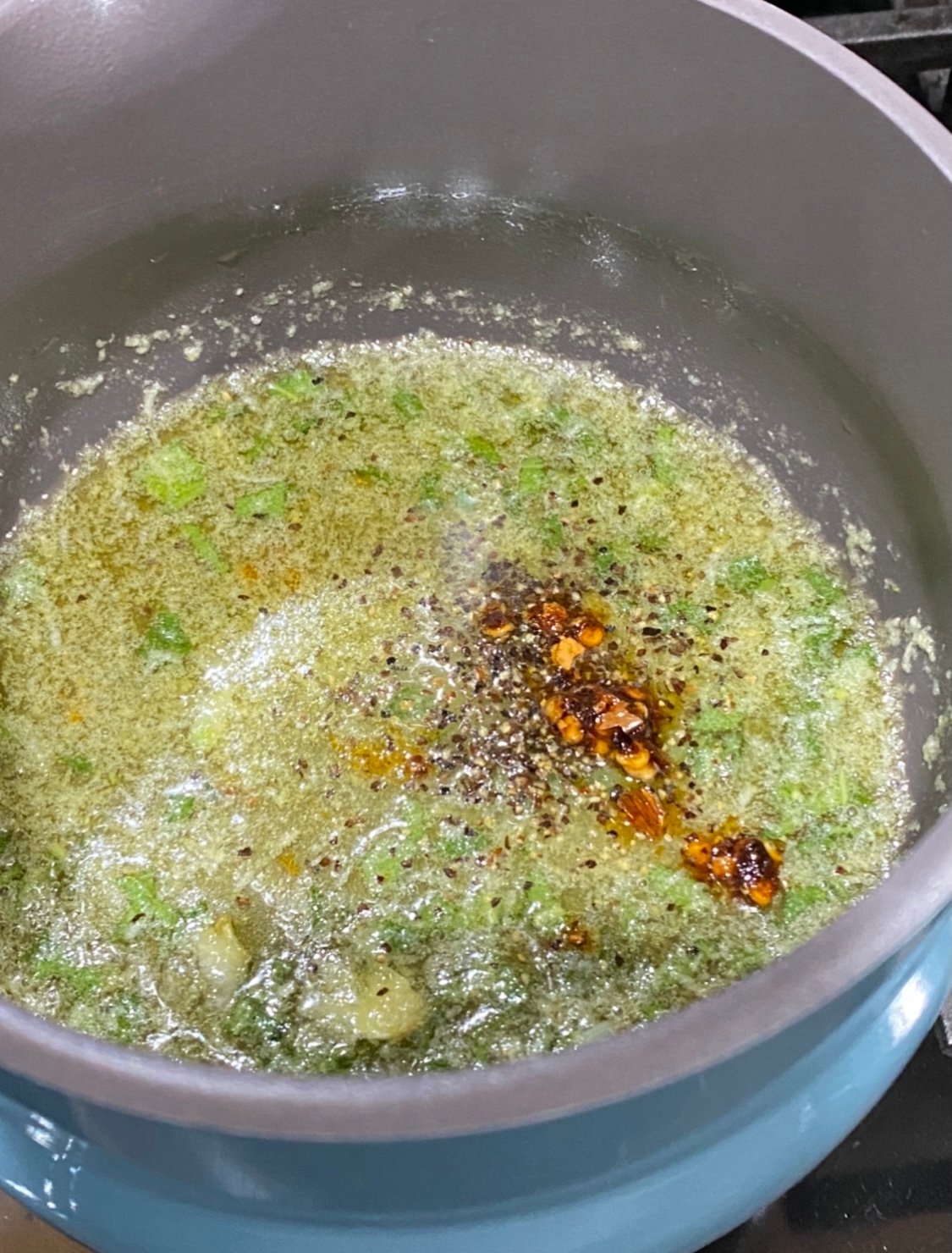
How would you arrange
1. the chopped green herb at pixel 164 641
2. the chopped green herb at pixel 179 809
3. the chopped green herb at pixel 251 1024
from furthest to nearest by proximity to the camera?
the chopped green herb at pixel 164 641 < the chopped green herb at pixel 179 809 < the chopped green herb at pixel 251 1024

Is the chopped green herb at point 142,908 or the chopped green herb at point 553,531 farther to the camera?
the chopped green herb at point 553,531

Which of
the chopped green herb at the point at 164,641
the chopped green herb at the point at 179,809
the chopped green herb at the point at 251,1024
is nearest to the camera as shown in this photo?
the chopped green herb at the point at 251,1024

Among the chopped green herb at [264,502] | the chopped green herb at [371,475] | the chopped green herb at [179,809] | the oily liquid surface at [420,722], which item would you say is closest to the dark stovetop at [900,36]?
the oily liquid surface at [420,722]

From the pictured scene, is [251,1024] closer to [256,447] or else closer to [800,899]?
[800,899]

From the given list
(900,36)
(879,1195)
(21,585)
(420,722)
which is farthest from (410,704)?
(900,36)

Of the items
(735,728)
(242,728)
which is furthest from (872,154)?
(242,728)

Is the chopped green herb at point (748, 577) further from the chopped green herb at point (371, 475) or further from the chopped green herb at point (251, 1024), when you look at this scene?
the chopped green herb at point (251, 1024)
